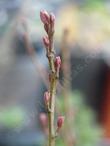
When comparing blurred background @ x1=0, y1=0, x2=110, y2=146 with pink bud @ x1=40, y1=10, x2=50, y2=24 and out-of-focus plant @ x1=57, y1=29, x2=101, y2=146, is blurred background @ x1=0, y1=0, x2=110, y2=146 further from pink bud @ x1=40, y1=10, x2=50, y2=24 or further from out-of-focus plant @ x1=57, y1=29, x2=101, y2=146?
pink bud @ x1=40, y1=10, x2=50, y2=24

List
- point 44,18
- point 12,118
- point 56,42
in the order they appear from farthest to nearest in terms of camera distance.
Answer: point 56,42 → point 12,118 → point 44,18

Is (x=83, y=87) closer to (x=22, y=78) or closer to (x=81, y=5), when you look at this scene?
(x=22, y=78)

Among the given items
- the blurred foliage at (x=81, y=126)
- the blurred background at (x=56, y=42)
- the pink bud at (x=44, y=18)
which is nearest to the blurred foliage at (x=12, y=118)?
the blurred background at (x=56, y=42)

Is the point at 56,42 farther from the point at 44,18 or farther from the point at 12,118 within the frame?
the point at 44,18

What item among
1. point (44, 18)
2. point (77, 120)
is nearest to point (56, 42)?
point (77, 120)

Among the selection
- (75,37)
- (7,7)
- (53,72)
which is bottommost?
(53,72)

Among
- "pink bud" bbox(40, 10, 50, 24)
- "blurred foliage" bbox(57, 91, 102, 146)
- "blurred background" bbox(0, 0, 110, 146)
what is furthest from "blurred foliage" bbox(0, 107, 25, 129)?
"pink bud" bbox(40, 10, 50, 24)

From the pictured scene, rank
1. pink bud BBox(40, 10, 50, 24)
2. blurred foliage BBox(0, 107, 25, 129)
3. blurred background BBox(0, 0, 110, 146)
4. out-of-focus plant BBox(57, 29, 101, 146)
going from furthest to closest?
blurred foliage BBox(0, 107, 25, 129) → blurred background BBox(0, 0, 110, 146) → out-of-focus plant BBox(57, 29, 101, 146) → pink bud BBox(40, 10, 50, 24)

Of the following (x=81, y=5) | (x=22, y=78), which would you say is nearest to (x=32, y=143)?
(x=22, y=78)

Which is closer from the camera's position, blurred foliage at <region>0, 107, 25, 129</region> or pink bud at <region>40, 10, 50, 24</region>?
pink bud at <region>40, 10, 50, 24</region>
